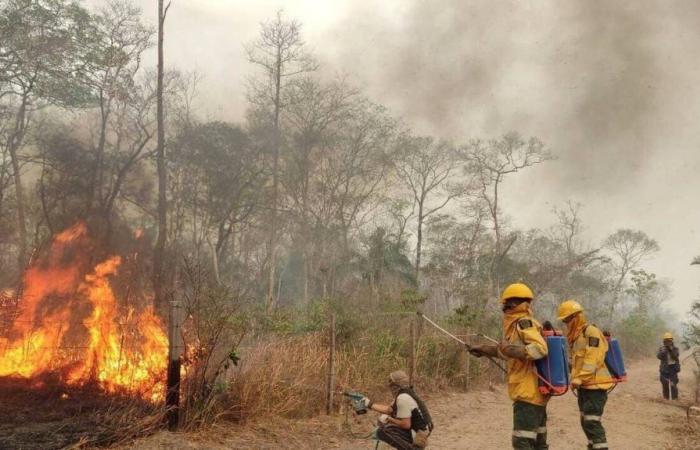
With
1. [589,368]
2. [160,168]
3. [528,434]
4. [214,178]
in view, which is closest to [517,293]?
[528,434]

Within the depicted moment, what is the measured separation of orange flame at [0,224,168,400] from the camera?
26.7 feet

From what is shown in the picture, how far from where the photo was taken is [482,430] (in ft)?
32.0

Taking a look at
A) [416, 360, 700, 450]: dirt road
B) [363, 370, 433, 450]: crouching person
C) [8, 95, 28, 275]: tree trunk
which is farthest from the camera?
[8, 95, 28, 275]: tree trunk

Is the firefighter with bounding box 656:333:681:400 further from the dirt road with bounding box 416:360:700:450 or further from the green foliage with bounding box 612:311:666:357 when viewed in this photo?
the green foliage with bounding box 612:311:666:357

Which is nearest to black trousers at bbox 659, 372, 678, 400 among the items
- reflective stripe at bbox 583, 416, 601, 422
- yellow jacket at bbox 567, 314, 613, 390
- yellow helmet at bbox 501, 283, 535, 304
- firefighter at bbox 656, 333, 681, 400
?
firefighter at bbox 656, 333, 681, 400

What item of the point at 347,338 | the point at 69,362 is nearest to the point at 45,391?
the point at 69,362

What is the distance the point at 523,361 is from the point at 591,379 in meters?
1.48

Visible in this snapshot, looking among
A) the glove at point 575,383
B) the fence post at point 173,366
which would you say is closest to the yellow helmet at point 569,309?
the glove at point 575,383

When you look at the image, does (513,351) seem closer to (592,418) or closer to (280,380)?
(592,418)

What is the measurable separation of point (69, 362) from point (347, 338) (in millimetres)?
5610

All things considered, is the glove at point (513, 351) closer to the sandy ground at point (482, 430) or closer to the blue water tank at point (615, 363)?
the blue water tank at point (615, 363)

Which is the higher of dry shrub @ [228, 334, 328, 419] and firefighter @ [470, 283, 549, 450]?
firefighter @ [470, 283, 549, 450]

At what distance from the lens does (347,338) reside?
1206 cm

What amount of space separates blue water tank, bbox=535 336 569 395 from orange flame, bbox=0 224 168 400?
5.08 metres
